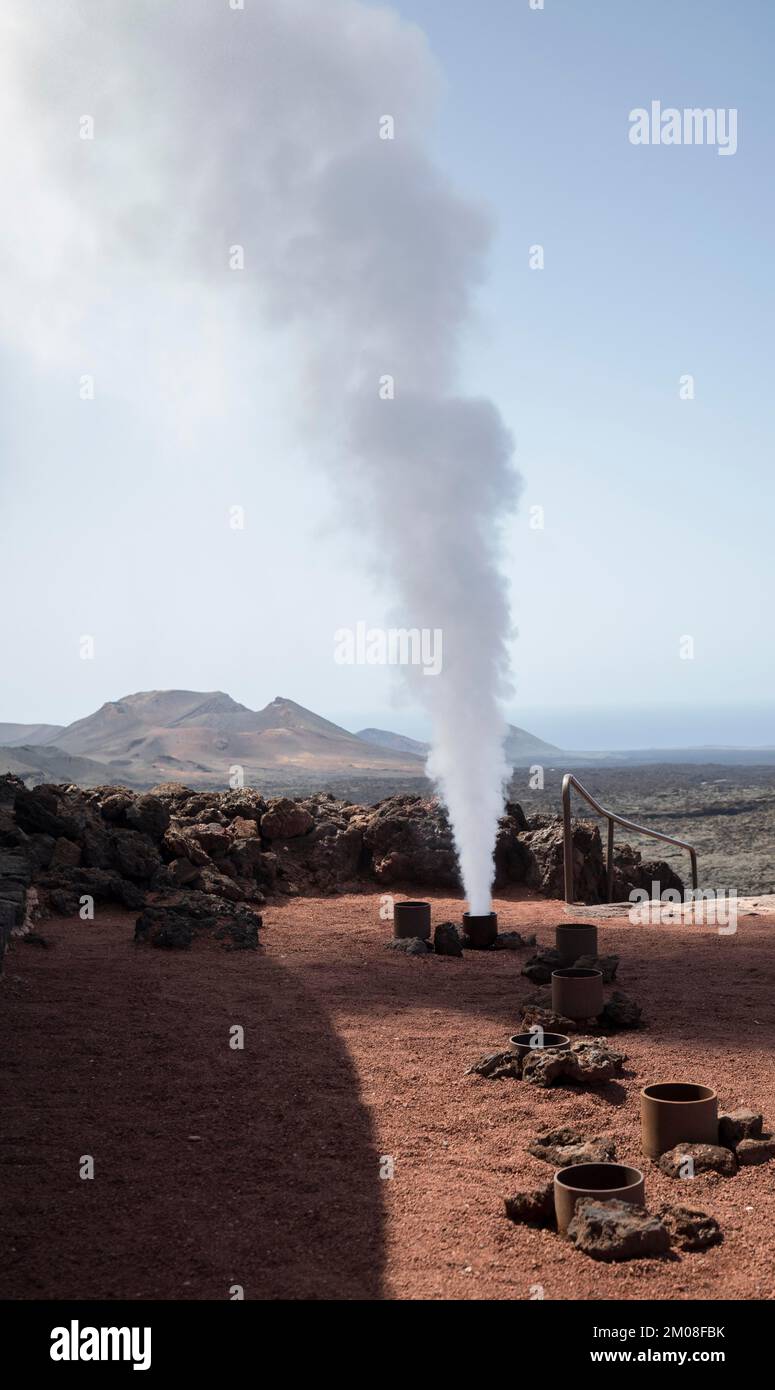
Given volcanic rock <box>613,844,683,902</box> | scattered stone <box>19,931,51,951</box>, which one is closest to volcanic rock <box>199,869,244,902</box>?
scattered stone <box>19,931,51,951</box>

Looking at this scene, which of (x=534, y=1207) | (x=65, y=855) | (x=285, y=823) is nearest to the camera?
(x=534, y=1207)

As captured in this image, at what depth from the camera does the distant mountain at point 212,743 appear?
84.6 metres

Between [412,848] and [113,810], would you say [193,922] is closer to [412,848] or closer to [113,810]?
[113,810]

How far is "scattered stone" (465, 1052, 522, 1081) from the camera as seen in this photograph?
21.1ft

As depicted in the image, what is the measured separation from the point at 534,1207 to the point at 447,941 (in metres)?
6.02

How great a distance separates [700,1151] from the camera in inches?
199

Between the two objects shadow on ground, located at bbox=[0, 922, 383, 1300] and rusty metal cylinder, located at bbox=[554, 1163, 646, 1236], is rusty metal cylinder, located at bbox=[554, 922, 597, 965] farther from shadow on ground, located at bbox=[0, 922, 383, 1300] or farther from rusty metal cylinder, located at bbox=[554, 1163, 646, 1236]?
rusty metal cylinder, located at bbox=[554, 1163, 646, 1236]

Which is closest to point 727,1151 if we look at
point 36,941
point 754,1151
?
point 754,1151

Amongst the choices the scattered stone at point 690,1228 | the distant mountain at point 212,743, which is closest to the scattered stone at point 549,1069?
the scattered stone at point 690,1228

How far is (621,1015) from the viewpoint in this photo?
748 centimetres

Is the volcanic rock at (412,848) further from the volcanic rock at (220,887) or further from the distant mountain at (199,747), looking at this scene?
the distant mountain at (199,747)

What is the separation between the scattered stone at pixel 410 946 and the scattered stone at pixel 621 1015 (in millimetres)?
2978
